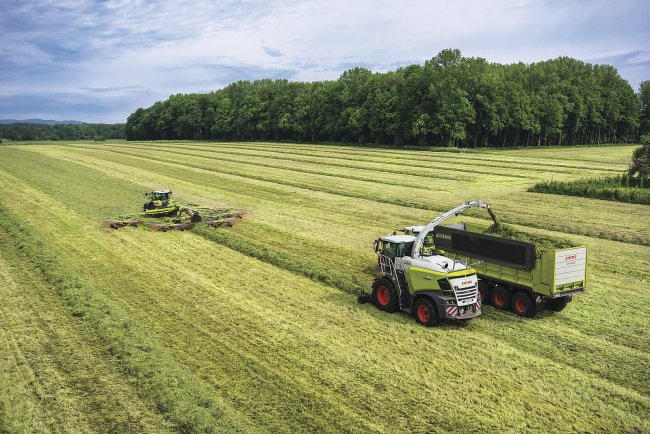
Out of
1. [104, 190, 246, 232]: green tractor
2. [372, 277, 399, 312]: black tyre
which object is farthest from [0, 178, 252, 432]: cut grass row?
[104, 190, 246, 232]: green tractor

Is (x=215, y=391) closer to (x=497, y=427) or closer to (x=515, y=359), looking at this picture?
(x=497, y=427)

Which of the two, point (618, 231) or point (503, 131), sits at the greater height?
point (503, 131)

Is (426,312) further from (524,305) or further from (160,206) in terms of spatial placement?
(160,206)

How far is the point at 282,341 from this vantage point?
14.0 m

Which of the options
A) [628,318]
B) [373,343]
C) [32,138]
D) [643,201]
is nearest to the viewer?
[373,343]

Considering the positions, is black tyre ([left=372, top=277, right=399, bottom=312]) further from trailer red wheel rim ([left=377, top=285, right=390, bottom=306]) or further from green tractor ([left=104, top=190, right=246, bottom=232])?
green tractor ([left=104, top=190, right=246, bottom=232])

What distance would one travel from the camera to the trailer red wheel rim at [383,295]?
16.1 m

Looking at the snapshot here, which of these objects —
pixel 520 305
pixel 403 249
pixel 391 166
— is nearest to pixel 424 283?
pixel 403 249

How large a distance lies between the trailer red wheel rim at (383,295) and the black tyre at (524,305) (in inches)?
153

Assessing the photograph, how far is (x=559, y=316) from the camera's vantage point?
15859 millimetres

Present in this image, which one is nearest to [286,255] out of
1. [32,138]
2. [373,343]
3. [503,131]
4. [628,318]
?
[373,343]

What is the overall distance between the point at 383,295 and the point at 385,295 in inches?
2.9

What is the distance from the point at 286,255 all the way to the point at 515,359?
11.5 meters

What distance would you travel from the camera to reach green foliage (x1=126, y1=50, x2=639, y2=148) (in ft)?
273
